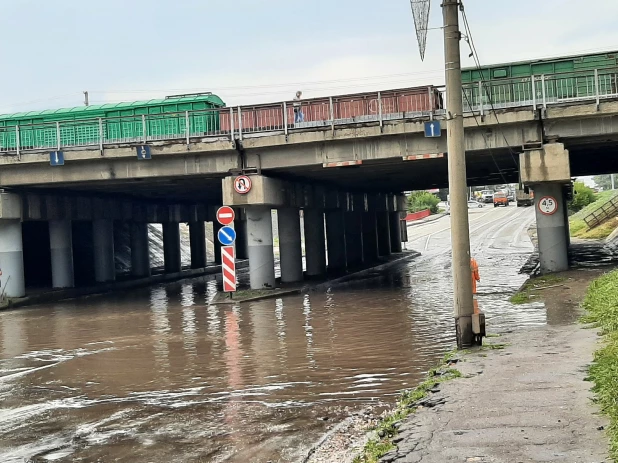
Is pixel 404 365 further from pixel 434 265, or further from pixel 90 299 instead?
pixel 434 265

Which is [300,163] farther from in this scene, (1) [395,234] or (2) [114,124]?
(1) [395,234]

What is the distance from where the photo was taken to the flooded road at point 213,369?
8.57 metres

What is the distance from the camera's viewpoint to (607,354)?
953cm

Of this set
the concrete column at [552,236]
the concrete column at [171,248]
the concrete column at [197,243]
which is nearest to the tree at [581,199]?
the concrete column at [197,243]

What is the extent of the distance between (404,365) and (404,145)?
51.4 ft

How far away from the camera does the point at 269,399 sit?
412 inches

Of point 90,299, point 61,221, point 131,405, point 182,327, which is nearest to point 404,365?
point 131,405

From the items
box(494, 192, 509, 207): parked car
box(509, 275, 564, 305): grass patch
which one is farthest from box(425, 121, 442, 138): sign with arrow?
box(494, 192, 509, 207): parked car

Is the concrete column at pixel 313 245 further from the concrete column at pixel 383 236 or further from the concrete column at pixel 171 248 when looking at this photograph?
the concrete column at pixel 383 236

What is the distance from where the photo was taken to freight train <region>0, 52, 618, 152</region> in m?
26.6

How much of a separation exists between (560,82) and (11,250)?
23015 millimetres

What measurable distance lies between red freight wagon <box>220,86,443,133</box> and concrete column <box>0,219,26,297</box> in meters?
11.4

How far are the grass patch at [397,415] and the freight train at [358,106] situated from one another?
15.2m

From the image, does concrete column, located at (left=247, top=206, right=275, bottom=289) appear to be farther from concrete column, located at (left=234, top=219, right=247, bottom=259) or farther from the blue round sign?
concrete column, located at (left=234, top=219, right=247, bottom=259)
